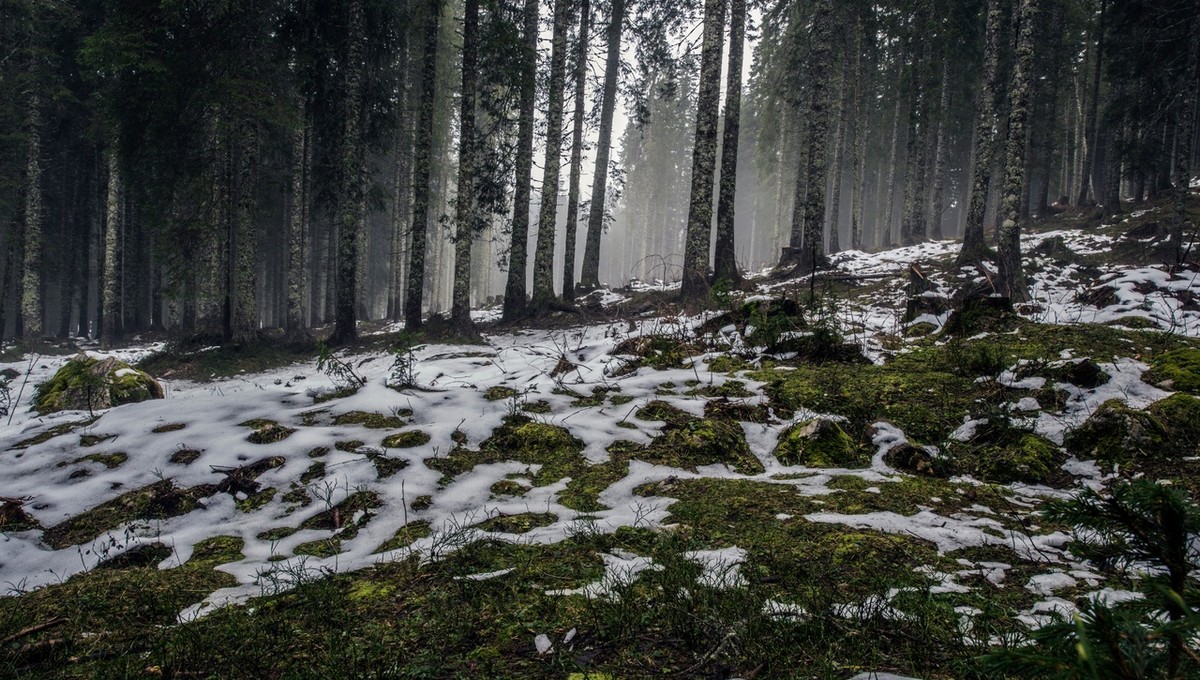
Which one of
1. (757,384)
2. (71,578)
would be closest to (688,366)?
(757,384)

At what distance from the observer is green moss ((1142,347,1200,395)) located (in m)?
3.91

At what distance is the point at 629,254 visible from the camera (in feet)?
184

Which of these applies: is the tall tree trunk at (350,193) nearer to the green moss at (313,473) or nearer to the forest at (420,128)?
the forest at (420,128)

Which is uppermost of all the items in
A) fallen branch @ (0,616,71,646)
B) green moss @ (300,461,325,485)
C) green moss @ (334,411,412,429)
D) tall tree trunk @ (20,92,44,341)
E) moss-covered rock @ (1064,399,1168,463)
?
tall tree trunk @ (20,92,44,341)

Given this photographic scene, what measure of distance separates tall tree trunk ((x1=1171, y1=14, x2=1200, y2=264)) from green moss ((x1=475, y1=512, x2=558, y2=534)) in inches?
578

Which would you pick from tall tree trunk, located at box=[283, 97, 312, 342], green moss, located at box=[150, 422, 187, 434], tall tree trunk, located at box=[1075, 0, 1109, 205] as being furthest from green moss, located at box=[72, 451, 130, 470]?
tall tree trunk, located at box=[1075, 0, 1109, 205]

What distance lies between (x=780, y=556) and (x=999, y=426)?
8.21 ft

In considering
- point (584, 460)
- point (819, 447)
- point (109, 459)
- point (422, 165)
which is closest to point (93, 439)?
point (109, 459)

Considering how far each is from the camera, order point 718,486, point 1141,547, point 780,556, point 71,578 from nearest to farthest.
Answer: point 1141,547, point 780,556, point 71,578, point 718,486

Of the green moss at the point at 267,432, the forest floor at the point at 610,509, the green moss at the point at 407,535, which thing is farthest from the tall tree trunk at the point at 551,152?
the green moss at the point at 407,535

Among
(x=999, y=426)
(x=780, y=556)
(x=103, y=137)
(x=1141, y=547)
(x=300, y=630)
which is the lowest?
(x=300, y=630)

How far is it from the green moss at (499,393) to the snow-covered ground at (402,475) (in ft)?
0.21

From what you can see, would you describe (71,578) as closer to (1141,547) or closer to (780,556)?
(780,556)

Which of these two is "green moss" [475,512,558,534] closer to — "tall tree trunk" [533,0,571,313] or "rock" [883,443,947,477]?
"rock" [883,443,947,477]
